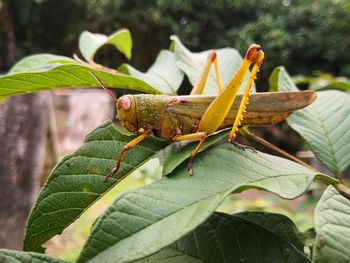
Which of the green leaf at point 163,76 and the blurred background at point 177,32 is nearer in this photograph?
the green leaf at point 163,76

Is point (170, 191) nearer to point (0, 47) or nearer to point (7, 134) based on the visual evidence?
point (7, 134)

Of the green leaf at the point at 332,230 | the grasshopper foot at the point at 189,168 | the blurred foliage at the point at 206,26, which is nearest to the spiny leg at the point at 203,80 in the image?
the grasshopper foot at the point at 189,168

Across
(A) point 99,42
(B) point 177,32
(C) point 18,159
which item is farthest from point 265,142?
(B) point 177,32

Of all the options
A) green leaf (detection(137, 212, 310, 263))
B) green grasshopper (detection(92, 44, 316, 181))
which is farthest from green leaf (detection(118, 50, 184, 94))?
green leaf (detection(137, 212, 310, 263))

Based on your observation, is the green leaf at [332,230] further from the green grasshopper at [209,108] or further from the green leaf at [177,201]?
the green grasshopper at [209,108]

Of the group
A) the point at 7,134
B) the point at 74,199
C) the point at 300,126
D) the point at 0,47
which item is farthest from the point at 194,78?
the point at 0,47

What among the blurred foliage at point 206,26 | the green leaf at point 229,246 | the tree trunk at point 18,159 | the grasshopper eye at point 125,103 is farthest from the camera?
the blurred foliage at point 206,26

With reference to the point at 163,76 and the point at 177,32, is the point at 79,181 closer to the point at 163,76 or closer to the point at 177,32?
the point at 163,76
